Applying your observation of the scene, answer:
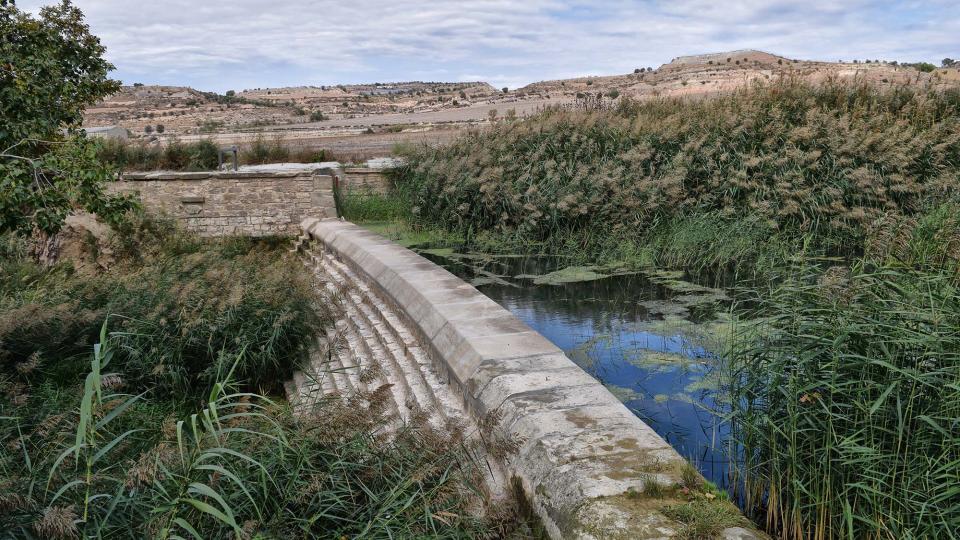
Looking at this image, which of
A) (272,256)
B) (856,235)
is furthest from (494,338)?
(272,256)

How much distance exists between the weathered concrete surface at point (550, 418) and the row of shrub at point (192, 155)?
11.1 m

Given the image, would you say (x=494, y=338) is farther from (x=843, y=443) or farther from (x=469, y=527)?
(x=843, y=443)

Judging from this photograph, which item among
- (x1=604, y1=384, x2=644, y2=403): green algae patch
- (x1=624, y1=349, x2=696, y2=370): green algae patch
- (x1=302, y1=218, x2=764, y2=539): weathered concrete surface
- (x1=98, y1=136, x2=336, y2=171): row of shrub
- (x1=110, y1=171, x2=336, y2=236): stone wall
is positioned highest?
(x1=98, y1=136, x2=336, y2=171): row of shrub

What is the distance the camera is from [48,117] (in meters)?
6.41

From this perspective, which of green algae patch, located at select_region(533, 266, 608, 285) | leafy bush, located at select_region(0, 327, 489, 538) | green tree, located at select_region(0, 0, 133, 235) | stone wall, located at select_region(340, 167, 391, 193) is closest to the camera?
leafy bush, located at select_region(0, 327, 489, 538)

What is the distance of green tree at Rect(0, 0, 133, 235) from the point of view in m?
5.44

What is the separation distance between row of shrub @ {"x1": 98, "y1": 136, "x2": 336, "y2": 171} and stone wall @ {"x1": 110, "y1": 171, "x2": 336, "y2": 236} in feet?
9.36

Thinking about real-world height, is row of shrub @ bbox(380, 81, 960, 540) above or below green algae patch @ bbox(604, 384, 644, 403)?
above

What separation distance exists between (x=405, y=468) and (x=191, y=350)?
3.67 metres

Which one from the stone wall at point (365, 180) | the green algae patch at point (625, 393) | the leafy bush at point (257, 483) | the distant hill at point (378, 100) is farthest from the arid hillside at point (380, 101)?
→ the leafy bush at point (257, 483)

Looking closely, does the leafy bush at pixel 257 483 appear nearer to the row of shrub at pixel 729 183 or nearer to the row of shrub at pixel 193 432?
the row of shrub at pixel 193 432

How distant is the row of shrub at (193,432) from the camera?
272cm

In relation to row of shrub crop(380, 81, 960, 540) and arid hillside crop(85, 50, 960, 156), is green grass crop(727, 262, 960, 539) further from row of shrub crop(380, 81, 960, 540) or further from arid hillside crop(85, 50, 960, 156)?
arid hillside crop(85, 50, 960, 156)

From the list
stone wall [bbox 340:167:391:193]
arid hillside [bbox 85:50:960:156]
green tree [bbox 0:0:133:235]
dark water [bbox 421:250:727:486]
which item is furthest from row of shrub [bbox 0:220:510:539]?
arid hillside [bbox 85:50:960:156]
